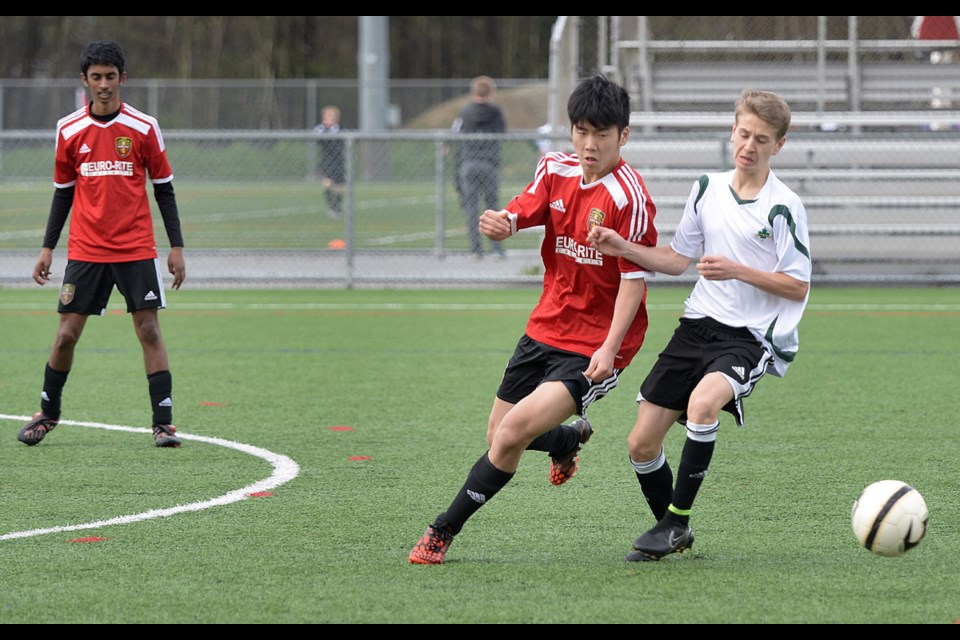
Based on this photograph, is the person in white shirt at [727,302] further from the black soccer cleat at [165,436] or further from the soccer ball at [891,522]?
the black soccer cleat at [165,436]

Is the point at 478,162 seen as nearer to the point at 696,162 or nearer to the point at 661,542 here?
the point at 696,162

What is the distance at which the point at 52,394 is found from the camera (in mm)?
7176

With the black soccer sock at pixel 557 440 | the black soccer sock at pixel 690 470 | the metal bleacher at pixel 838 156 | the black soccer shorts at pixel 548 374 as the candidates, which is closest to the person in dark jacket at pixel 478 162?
the metal bleacher at pixel 838 156

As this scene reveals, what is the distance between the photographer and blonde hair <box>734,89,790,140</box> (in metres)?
4.86

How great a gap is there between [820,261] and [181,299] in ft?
22.5

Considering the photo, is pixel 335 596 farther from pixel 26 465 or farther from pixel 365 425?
pixel 365 425

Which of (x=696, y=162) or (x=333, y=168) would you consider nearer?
(x=696, y=162)

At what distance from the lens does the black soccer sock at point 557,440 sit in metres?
5.23

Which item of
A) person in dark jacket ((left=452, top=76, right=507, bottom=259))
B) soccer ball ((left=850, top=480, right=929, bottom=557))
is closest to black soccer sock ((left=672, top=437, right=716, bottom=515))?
soccer ball ((left=850, top=480, right=929, bottom=557))

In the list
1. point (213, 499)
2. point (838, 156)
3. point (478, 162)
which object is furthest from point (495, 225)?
point (838, 156)

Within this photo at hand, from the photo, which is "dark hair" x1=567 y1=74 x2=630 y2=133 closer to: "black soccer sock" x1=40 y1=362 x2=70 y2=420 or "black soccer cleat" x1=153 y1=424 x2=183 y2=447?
"black soccer cleat" x1=153 y1=424 x2=183 y2=447

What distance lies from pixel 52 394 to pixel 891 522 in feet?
14.3

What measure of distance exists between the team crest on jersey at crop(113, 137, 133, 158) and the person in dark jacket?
9148mm
